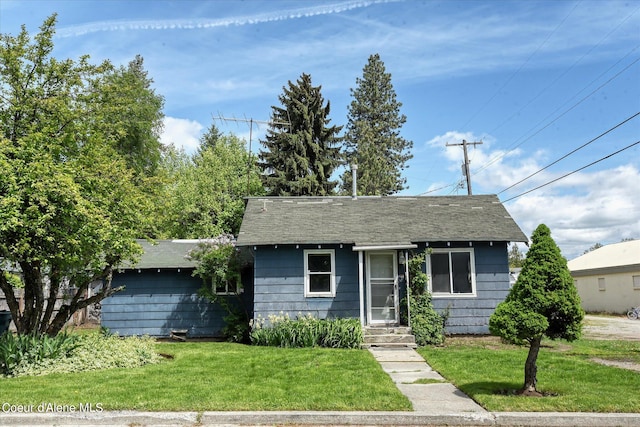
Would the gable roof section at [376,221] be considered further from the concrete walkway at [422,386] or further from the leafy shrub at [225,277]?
the concrete walkway at [422,386]

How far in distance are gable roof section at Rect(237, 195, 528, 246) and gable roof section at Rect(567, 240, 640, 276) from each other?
1481 cm

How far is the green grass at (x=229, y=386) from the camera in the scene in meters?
6.96

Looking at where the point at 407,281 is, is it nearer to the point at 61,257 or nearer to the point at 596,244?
the point at 61,257

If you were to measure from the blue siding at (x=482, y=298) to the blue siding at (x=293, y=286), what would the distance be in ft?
8.65

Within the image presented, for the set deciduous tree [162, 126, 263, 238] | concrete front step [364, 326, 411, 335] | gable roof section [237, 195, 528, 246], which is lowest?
concrete front step [364, 326, 411, 335]

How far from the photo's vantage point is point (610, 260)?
31.3m

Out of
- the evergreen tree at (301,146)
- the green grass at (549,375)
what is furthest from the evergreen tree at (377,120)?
the green grass at (549,375)

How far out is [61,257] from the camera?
982 cm

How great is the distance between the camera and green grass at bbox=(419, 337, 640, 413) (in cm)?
695

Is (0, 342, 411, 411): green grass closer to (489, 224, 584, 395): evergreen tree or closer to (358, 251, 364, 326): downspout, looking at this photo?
(489, 224, 584, 395): evergreen tree

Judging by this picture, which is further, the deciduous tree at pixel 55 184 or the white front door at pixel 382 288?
the white front door at pixel 382 288

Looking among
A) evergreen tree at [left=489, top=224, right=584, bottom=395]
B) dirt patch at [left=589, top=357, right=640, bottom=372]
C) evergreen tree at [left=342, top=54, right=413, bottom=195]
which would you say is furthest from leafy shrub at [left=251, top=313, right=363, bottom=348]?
evergreen tree at [left=342, top=54, right=413, bottom=195]

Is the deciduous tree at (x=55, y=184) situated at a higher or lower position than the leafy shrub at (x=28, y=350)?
higher

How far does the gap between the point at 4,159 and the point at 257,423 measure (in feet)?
22.5
